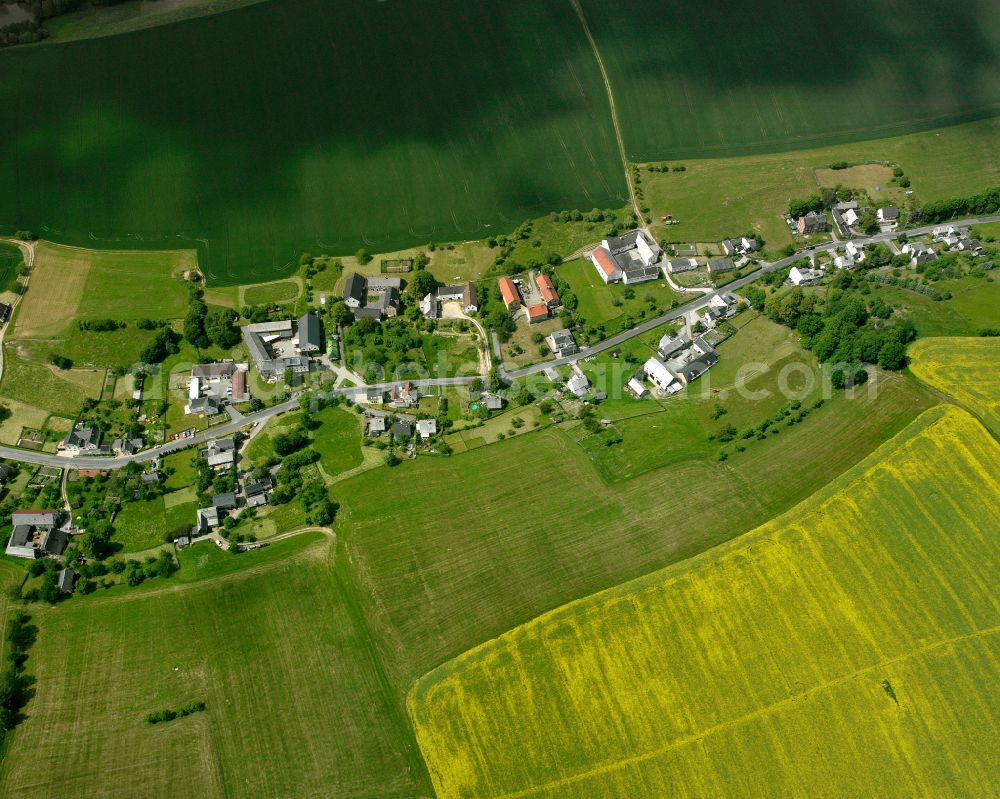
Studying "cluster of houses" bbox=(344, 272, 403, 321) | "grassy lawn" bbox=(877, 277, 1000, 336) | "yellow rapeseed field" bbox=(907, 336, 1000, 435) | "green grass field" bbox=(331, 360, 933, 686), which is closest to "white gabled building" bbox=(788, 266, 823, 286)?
"grassy lawn" bbox=(877, 277, 1000, 336)

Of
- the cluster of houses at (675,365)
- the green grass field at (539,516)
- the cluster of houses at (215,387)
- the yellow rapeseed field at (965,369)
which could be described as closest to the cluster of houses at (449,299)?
the green grass field at (539,516)

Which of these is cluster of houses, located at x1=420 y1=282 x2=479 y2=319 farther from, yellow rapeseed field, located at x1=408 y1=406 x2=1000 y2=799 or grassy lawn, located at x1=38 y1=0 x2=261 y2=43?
grassy lawn, located at x1=38 y1=0 x2=261 y2=43

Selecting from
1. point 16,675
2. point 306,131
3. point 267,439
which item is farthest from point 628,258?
point 16,675

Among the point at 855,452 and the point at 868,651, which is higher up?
the point at 855,452

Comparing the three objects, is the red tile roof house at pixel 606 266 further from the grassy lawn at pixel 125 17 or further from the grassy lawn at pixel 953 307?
the grassy lawn at pixel 125 17

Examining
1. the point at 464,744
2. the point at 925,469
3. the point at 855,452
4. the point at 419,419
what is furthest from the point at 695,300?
the point at 464,744

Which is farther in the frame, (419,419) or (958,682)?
(419,419)

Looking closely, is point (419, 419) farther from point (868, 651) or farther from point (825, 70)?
point (825, 70)
